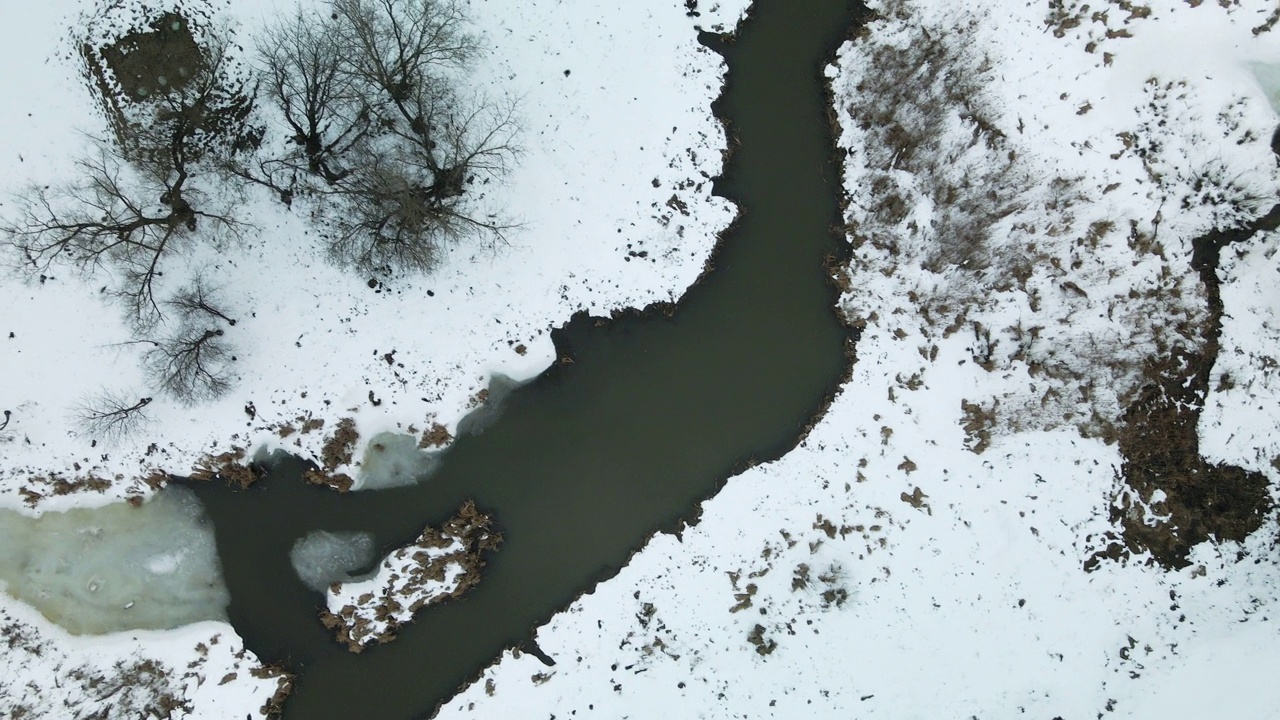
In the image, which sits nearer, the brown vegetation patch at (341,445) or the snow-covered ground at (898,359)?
the snow-covered ground at (898,359)

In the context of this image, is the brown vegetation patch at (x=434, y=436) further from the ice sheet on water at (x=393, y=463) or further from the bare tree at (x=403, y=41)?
the bare tree at (x=403, y=41)

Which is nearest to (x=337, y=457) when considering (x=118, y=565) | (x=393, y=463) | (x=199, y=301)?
(x=393, y=463)

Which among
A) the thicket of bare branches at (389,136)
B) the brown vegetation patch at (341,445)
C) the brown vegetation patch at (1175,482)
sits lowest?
the brown vegetation patch at (1175,482)

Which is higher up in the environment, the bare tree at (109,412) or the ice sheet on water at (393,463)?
the bare tree at (109,412)

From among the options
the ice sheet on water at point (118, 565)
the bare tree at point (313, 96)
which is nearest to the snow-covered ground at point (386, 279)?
the ice sheet on water at point (118, 565)

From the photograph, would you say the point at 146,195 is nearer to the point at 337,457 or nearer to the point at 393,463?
the point at 337,457

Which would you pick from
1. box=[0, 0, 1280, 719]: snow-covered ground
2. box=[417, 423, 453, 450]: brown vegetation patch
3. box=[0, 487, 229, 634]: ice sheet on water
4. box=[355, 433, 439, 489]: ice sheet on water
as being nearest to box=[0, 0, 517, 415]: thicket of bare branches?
box=[0, 0, 1280, 719]: snow-covered ground

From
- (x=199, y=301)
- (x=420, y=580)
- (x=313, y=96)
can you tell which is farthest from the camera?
(x=420, y=580)
